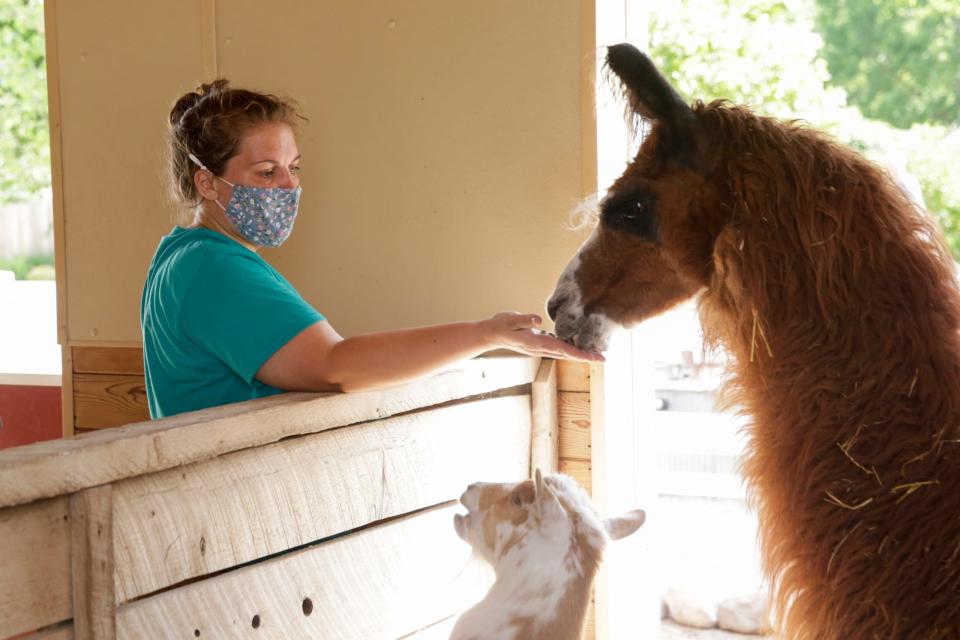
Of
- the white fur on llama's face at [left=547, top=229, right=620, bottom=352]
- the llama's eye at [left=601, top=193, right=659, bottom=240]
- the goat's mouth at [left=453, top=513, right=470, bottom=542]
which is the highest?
the llama's eye at [left=601, top=193, right=659, bottom=240]

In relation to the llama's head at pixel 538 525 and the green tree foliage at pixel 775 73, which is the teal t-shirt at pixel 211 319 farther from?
the green tree foliage at pixel 775 73

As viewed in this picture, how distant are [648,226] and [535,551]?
0.68 metres

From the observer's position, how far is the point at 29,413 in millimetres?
4141

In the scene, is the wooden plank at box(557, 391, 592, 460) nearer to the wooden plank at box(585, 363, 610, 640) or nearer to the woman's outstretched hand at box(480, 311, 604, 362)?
the wooden plank at box(585, 363, 610, 640)

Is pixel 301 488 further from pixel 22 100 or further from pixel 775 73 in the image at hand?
pixel 22 100

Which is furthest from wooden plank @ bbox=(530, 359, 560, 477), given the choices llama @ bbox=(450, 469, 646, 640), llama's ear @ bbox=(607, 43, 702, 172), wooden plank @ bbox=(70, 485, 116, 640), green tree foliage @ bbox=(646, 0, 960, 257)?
green tree foliage @ bbox=(646, 0, 960, 257)

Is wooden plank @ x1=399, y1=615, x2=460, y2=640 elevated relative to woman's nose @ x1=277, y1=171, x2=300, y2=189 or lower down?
lower down

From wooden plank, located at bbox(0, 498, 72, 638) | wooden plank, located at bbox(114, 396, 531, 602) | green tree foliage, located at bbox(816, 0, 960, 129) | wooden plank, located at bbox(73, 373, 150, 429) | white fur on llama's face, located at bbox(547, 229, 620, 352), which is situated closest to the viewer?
wooden plank, located at bbox(0, 498, 72, 638)

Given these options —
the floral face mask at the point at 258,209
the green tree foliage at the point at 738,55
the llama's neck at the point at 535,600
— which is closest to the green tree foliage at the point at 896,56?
the green tree foliage at the point at 738,55

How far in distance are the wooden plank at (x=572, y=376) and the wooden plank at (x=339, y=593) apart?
1.88ft

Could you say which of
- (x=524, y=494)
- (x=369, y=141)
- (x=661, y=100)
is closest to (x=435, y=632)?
(x=524, y=494)

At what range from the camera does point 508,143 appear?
283 centimetres

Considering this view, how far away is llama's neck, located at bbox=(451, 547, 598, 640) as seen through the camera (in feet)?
5.90

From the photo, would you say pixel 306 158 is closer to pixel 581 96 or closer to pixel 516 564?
pixel 581 96
